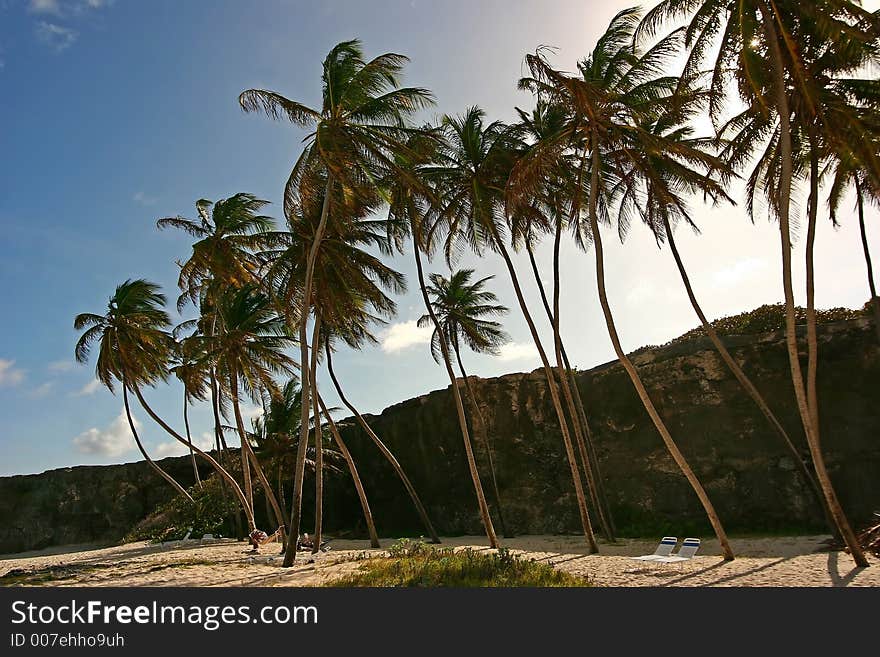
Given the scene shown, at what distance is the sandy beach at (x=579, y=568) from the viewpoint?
9.14 metres

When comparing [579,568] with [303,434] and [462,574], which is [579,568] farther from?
[303,434]

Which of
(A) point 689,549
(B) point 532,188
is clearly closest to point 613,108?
(B) point 532,188

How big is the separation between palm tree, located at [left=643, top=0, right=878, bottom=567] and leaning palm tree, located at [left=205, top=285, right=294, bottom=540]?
1437 cm

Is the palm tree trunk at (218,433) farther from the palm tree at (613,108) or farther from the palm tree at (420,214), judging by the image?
the palm tree at (613,108)

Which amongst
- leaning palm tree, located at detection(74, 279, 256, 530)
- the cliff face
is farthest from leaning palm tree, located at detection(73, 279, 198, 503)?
the cliff face

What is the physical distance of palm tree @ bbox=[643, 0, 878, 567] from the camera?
33.1 feet

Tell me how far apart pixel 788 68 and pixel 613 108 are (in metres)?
3.27

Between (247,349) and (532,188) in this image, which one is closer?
(532,188)

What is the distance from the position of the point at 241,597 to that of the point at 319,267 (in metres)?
11.8

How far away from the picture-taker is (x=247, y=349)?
20.9m

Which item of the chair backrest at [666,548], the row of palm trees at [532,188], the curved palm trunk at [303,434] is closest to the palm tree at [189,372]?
the row of palm trees at [532,188]

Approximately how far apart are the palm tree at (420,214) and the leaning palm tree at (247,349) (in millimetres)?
5369

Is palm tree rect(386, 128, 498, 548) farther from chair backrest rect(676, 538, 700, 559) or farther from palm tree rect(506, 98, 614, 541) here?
chair backrest rect(676, 538, 700, 559)

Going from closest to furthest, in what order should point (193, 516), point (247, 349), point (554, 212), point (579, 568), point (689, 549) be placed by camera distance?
point (579, 568) → point (689, 549) → point (554, 212) → point (247, 349) → point (193, 516)
